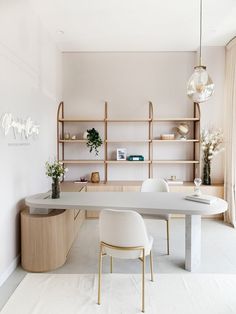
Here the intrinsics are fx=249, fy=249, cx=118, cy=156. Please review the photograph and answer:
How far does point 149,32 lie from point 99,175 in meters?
2.60

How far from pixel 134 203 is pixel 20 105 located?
1.68m

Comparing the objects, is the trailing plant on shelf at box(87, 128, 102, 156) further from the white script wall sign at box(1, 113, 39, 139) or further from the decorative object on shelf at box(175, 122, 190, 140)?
the decorative object on shelf at box(175, 122, 190, 140)

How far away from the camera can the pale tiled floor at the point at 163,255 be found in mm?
2607

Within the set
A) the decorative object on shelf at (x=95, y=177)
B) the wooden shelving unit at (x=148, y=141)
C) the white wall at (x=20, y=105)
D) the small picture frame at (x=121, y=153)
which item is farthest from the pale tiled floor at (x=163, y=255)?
the small picture frame at (x=121, y=153)

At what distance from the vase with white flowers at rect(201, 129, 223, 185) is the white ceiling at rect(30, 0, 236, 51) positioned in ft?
5.25

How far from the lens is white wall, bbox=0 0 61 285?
245 centimetres

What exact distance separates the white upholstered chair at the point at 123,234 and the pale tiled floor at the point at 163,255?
27.9 inches

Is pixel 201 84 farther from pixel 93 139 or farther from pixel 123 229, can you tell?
pixel 93 139

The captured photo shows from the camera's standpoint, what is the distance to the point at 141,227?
76.8 inches

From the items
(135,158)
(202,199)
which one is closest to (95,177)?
(135,158)

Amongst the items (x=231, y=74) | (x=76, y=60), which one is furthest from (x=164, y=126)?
(x=76, y=60)

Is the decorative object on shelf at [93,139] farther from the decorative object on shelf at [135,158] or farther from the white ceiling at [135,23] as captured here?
the white ceiling at [135,23]

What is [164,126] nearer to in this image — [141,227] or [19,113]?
[19,113]

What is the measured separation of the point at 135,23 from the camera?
11.7ft
